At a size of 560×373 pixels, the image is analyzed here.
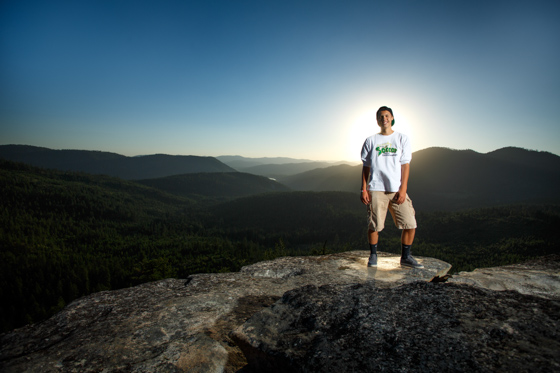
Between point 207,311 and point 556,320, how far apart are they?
376cm

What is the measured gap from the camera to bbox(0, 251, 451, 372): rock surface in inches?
96.4

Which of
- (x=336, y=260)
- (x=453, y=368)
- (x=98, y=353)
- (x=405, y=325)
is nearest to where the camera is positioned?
(x=453, y=368)

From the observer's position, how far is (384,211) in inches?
187

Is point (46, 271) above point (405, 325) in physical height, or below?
below

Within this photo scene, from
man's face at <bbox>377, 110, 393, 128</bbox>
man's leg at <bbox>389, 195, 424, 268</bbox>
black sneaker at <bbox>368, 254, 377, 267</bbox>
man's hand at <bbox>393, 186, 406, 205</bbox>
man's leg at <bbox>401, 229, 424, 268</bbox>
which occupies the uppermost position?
man's face at <bbox>377, 110, 393, 128</bbox>

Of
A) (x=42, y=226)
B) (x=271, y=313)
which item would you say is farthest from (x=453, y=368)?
(x=42, y=226)

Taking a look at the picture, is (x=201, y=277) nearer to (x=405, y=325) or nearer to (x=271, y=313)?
(x=271, y=313)

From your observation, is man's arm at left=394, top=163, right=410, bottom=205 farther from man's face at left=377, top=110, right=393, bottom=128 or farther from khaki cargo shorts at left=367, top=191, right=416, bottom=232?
man's face at left=377, top=110, right=393, bottom=128

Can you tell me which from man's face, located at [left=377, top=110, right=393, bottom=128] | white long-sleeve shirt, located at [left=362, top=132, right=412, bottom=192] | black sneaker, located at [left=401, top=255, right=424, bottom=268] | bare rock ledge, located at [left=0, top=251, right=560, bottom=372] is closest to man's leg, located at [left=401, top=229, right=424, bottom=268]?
black sneaker, located at [left=401, top=255, right=424, bottom=268]

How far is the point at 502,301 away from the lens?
238 cm

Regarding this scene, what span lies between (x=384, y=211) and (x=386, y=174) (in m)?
0.76

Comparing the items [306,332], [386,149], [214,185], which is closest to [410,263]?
[386,149]

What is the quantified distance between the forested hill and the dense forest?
3954 centimetres

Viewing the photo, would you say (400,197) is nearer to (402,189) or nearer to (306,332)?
(402,189)
